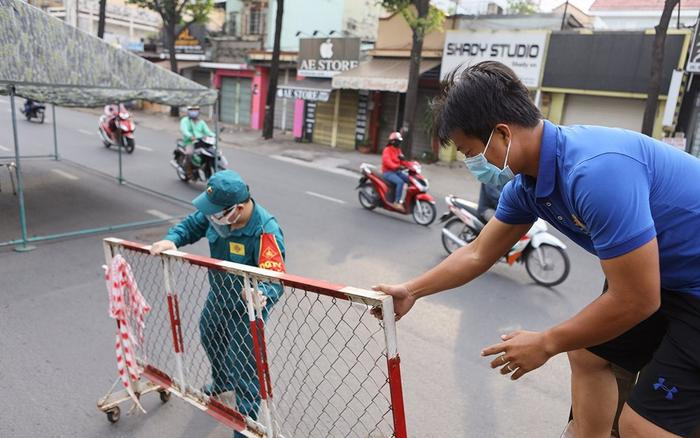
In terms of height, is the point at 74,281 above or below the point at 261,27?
below

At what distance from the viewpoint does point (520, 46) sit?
13742 mm

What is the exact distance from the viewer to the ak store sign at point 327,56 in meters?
17.4

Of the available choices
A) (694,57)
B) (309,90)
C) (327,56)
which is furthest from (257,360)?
(327,56)

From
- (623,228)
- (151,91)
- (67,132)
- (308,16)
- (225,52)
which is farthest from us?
(225,52)

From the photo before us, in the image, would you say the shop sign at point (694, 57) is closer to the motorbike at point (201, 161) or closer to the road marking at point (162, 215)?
the motorbike at point (201, 161)

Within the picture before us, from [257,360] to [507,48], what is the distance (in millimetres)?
13889

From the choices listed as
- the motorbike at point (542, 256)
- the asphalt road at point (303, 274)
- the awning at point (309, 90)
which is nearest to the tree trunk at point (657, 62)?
the asphalt road at point (303, 274)

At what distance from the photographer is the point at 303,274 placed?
5.58 meters

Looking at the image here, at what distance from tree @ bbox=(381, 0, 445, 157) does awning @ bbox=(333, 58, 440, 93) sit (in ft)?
3.05

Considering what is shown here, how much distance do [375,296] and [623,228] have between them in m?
0.70

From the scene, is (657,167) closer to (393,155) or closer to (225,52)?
(393,155)

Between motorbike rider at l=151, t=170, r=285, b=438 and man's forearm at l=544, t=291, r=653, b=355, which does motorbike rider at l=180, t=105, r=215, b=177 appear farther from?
man's forearm at l=544, t=291, r=653, b=355

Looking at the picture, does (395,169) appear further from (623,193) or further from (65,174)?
(623,193)

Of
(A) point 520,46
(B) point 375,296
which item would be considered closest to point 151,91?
(B) point 375,296
